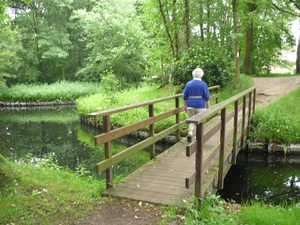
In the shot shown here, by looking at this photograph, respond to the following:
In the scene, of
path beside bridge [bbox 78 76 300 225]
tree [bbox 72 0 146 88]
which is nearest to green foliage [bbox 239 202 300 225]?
path beside bridge [bbox 78 76 300 225]

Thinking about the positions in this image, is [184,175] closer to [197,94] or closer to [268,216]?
[268,216]

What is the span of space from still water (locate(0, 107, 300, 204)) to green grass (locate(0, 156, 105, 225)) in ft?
6.69

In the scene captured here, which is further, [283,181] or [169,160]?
[283,181]

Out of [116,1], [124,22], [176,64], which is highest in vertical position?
[116,1]

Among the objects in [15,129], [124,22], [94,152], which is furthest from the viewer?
[124,22]

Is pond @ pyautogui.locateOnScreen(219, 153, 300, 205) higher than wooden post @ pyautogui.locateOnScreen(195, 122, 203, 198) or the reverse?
the reverse

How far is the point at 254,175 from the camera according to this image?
811 cm

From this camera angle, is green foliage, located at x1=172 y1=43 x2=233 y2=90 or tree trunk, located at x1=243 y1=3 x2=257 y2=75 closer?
green foliage, located at x1=172 y1=43 x2=233 y2=90

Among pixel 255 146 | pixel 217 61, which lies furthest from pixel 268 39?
pixel 255 146

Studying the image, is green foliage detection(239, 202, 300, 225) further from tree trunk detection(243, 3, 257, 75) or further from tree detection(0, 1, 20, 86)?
tree detection(0, 1, 20, 86)

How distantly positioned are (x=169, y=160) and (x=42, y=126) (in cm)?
1197

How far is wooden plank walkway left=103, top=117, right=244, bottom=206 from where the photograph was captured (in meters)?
4.41

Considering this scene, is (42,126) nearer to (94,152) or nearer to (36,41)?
(94,152)

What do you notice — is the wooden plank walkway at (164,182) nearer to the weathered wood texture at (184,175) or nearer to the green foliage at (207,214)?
the weathered wood texture at (184,175)
